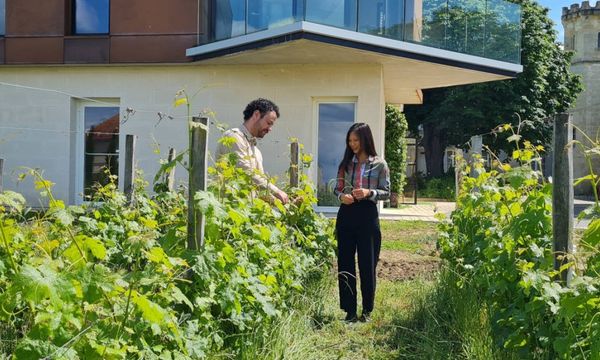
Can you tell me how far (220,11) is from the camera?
12.1 metres

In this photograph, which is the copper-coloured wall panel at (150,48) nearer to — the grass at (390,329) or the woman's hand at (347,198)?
the grass at (390,329)

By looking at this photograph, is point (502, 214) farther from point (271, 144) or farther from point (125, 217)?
point (271, 144)

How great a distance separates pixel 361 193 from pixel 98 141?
A: 10495 mm

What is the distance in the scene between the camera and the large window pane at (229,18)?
1138cm

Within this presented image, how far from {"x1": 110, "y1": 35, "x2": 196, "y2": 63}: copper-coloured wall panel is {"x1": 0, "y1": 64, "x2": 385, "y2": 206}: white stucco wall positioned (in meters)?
0.22

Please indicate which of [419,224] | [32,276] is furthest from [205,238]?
[419,224]

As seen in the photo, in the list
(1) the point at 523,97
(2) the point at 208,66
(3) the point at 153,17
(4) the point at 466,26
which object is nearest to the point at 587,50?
(1) the point at 523,97

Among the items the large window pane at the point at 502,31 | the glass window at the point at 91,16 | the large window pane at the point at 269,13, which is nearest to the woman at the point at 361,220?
the large window pane at the point at 269,13

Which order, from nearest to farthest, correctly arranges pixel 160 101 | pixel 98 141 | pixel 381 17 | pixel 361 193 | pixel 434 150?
1. pixel 361 193
2. pixel 381 17
3. pixel 160 101
4. pixel 98 141
5. pixel 434 150

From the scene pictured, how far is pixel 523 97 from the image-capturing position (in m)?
26.7

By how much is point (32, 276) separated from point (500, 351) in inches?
96.5

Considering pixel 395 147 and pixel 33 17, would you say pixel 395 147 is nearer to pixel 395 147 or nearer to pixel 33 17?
pixel 395 147

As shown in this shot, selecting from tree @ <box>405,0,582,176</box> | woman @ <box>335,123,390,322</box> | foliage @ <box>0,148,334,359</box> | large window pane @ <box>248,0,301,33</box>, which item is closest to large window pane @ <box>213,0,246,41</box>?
large window pane @ <box>248,0,301,33</box>

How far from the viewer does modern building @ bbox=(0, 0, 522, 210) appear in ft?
37.5
